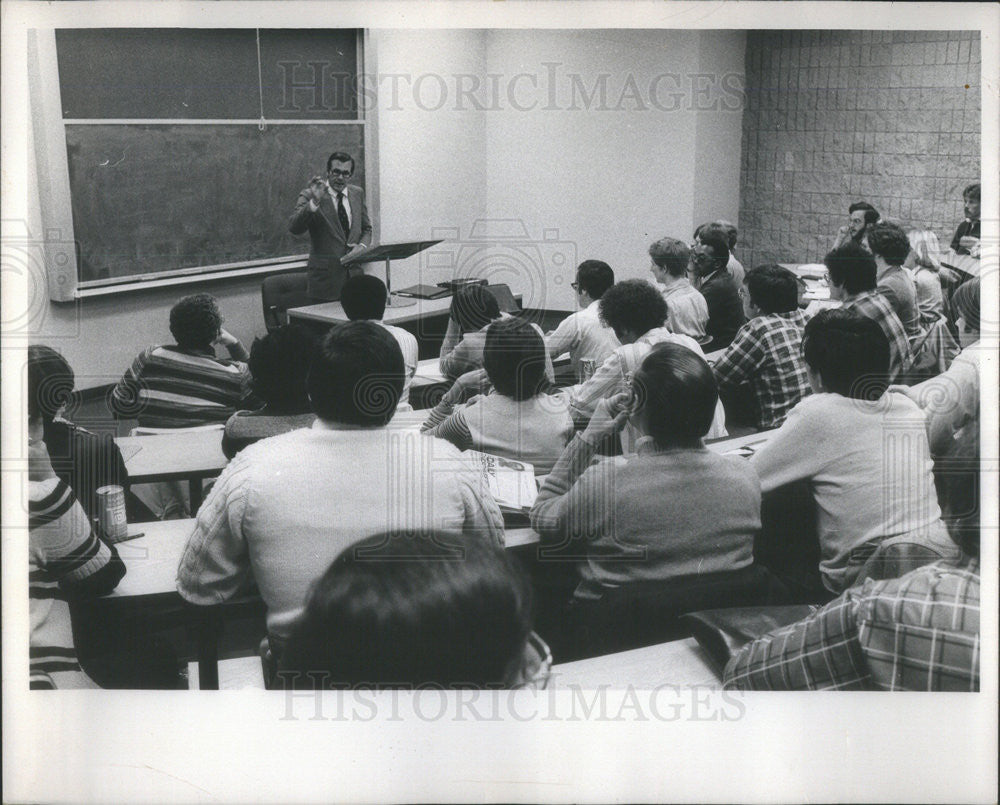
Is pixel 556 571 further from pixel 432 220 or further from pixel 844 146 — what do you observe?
pixel 844 146

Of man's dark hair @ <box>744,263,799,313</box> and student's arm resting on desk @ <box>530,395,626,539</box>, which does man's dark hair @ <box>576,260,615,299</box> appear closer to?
man's dark hair @ <box>744,263,799,313</box>

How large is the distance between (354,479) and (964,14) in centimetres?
166

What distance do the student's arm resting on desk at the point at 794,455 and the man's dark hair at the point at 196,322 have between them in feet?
5.34

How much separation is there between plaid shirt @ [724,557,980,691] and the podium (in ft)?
5.58

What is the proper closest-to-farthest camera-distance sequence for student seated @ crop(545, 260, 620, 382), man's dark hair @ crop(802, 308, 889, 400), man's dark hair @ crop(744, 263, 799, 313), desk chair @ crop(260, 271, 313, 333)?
man's dark hair @ crop(802, 308, 889, 400)
student seated @ crop(545, 260, 620, 382)
man's dark hair @ crop(744, 263, 799, 313)
desk chair @ crop(260, 271, 313, 333)

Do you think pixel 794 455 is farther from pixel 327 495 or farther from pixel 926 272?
pixel 327 495

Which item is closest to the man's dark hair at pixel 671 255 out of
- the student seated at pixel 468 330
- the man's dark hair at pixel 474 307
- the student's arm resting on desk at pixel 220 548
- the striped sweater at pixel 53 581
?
the student seated at pixel 468 330

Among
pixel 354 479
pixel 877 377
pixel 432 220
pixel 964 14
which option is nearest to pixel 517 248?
pixel 432 220

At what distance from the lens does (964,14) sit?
2.11 m

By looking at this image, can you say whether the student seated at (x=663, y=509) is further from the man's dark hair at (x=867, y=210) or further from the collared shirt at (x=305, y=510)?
the man's dark hair at (x=867, y=210)

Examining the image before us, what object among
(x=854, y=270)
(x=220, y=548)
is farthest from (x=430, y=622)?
(x=854, y=270)

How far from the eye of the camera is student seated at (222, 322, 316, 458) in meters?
2.62

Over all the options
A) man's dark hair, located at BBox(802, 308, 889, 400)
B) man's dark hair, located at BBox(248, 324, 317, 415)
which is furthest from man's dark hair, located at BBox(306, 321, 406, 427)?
man's dark hair, located at BBox(802, 308, 889, 400)

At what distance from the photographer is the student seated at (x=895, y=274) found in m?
2.52
